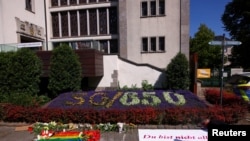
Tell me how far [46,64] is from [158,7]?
37.3ft

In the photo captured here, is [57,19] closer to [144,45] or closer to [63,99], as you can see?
[144,45]

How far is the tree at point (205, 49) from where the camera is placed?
33812 millimetres

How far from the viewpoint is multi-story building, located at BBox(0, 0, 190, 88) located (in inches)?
601

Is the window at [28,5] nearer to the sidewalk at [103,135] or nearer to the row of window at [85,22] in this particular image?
the row of window at [85,22]

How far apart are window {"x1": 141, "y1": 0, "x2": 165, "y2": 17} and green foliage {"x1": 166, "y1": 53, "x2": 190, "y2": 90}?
5844 mm

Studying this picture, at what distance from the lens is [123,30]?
1795 cm

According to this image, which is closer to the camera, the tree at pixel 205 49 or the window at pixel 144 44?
the window at pixel 144 44

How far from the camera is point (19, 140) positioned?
6172mm

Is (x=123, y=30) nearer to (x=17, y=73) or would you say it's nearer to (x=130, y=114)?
(x=17, y=73)

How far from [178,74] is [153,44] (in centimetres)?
532

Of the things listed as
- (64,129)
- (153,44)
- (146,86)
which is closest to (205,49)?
(153,44)

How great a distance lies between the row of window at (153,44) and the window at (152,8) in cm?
226

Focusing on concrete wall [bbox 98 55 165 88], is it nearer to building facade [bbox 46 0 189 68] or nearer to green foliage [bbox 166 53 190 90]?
green foliage [bbox 166 53 190 90]

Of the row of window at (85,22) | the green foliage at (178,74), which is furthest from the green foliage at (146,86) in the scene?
the row of window at (85,22)
